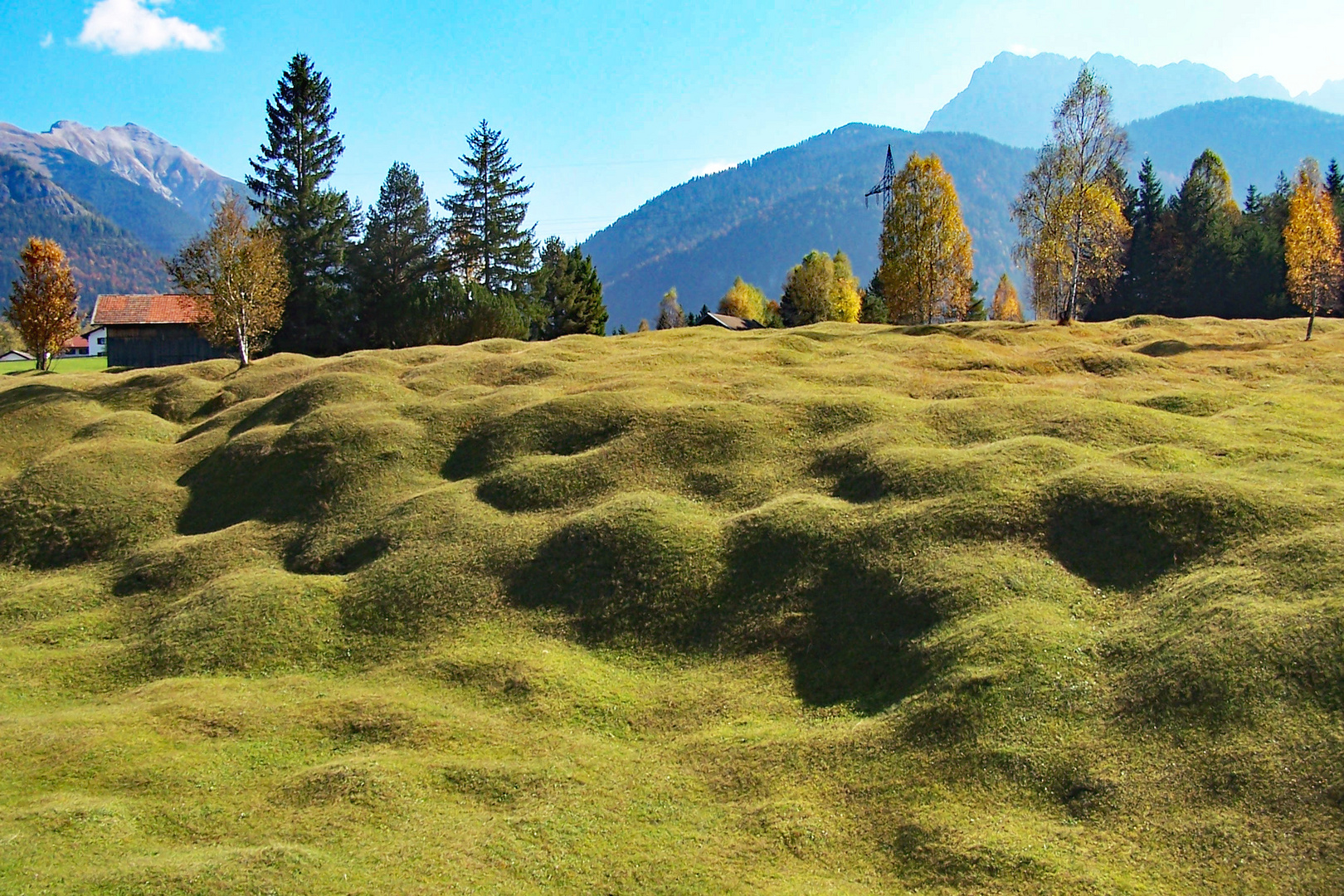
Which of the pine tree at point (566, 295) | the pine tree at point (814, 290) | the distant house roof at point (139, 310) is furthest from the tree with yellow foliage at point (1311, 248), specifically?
the distant house roof at point (139, 310)

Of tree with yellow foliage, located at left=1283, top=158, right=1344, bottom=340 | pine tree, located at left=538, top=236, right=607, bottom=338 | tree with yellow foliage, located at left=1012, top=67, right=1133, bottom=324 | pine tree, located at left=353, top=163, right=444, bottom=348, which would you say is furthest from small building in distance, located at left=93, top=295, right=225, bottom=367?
tree with yellow foliage, located at left=1283, top=158, right=1344, bottom=340

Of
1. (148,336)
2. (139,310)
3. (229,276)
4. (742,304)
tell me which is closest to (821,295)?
(742,304)

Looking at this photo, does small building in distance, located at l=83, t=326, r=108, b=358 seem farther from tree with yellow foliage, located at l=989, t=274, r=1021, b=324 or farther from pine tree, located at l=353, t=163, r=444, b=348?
tree with yellow foliage, located at l=989, t=274, r=1021, b=324

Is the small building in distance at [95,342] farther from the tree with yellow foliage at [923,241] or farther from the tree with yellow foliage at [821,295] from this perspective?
the tree with yellow foliage at [923,241]

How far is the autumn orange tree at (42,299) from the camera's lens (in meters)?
64.4

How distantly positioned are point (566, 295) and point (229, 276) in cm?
4209

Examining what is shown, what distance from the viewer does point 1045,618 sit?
18219mm

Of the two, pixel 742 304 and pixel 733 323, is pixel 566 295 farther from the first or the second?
pixel 742 304

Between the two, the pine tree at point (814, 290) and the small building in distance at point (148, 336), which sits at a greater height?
the pine tree at point (814, 290)

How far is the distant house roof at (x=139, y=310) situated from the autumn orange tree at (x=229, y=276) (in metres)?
15.8

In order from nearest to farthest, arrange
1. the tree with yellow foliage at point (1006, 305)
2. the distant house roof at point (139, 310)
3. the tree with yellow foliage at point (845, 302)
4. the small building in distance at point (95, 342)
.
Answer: the distant house roof at point (139, 310) → the tree with yellow foliage at point (845, 302) → the tree with yellow foliage at point (1006, 305) → the small building in distance at point (95, 342)

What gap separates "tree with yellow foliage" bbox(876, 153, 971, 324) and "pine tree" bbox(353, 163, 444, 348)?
121 ft

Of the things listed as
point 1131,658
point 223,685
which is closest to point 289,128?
point 223,685

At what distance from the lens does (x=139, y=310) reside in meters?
73.5
